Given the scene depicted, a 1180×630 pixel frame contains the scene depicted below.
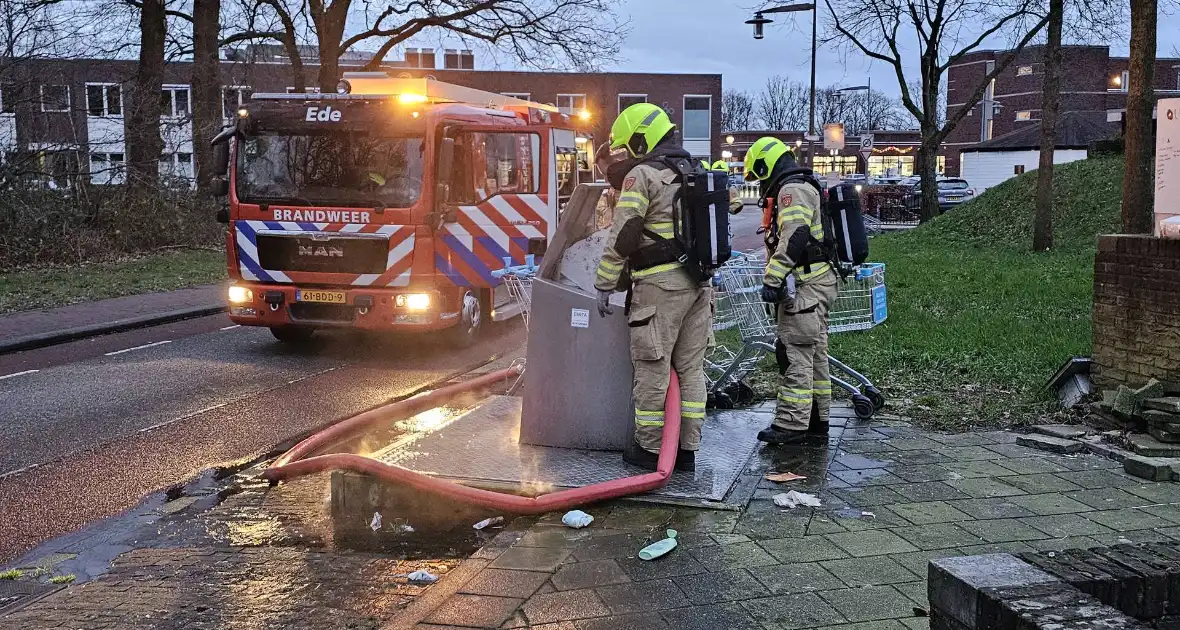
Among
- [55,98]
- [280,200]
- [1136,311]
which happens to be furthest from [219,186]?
[55,98]

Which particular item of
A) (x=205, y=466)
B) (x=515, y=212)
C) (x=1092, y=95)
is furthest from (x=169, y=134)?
(x=1092, y=95)

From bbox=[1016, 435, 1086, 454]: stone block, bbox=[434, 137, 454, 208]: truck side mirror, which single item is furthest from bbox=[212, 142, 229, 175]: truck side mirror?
bbox=[1016, 435, 1086, 454]: stone block

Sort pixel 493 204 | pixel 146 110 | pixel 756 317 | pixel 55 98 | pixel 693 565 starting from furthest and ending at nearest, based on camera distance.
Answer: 1. pixel 146 110
2. pixel 55 98
3. pixel 493 204
4. pixel 756 317
5. pixel 693 565

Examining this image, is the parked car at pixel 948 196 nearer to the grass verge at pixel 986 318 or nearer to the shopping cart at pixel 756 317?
the grass verge at pixel 986 318

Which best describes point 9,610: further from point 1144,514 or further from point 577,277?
point 1144,514

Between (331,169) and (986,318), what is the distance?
6.83 m

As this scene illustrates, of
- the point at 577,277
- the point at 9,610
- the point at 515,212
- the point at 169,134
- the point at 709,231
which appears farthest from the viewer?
the point at 169,134

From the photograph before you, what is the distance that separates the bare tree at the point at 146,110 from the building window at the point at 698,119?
43669 millimetres

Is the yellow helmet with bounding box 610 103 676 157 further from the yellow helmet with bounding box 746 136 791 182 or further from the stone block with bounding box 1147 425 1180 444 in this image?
the stone block with bounding box 1147 425 1180 444

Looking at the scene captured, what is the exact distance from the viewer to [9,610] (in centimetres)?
424

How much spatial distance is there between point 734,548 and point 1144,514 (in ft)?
6.54

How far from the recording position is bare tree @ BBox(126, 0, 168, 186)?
68.4 feet

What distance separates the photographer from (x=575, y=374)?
5.75 metres

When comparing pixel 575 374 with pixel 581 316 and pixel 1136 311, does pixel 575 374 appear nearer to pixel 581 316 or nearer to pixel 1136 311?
pixel 581 316
